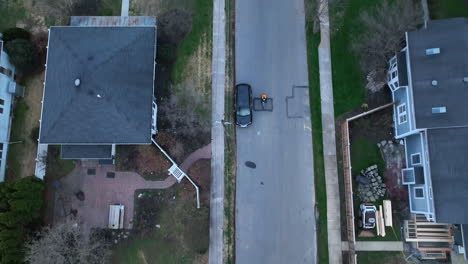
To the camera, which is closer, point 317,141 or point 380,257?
point 380,257

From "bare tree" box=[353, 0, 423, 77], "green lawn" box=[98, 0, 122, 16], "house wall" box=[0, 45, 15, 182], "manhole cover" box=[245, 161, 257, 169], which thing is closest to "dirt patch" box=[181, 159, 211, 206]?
"manhole cover" box=[245, 161, 257, 169]

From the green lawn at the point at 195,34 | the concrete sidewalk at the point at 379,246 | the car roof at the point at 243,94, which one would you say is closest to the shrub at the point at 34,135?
the green lawn at the point at 195,34

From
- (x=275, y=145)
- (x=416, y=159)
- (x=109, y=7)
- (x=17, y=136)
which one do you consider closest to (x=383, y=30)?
(x=416, y=159)

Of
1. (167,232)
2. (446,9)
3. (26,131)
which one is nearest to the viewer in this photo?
(167,232)

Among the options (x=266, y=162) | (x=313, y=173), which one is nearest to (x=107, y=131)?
(x=266, y=162)

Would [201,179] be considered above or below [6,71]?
below

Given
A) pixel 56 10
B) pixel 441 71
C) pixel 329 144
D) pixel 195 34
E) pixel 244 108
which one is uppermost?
pixel 56 10

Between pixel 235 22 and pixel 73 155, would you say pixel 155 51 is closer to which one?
pixel 235 22

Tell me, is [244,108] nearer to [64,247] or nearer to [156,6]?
[156,6]
